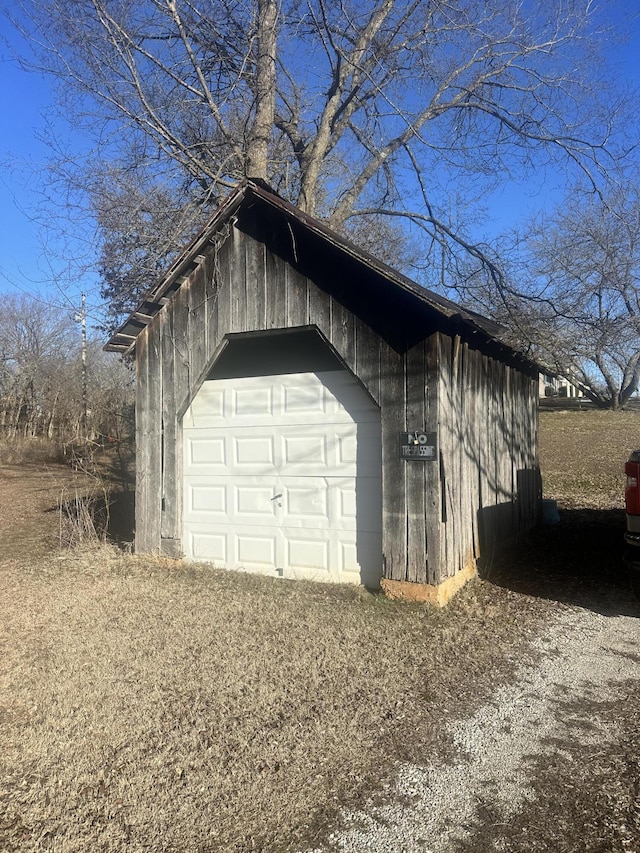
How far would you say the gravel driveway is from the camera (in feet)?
9.81

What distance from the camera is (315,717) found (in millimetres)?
4215

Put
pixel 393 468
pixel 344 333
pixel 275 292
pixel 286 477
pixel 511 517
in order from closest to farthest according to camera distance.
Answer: pixel 393 468
pixel 344 333
pixel 275 292
pixel 286 477
pixel 511 517

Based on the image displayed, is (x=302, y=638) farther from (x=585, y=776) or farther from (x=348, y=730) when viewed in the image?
(x=585, y=776)

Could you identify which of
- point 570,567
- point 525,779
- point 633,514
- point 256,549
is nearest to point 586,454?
point 570,567

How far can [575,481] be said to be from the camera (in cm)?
1644

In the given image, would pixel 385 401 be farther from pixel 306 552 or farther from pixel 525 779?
pixel 525 779

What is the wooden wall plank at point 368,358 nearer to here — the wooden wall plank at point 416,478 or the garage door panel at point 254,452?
the wooden wall plank at point 416,478

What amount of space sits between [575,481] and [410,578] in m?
11.3

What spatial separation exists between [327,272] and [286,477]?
8.58 ft

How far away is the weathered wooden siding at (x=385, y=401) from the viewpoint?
6809mm

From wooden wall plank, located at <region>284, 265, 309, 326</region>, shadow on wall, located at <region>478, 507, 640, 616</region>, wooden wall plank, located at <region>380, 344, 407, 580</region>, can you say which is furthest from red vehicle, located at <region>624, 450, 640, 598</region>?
wooden wall plank, located at <region>284, 265, 309, 326</region>

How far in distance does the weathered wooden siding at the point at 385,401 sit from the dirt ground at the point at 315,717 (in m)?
0.87

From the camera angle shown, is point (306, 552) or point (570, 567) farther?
point (570, 567)

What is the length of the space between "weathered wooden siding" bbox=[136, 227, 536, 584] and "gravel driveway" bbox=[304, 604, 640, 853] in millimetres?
2147
